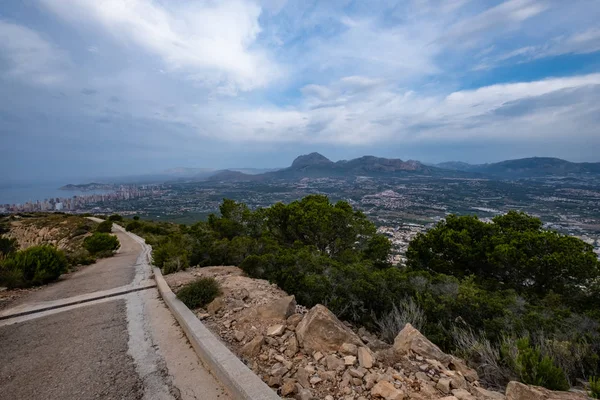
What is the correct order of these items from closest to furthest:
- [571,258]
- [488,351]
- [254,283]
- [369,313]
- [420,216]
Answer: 1. [488,351]
2. [369,313]
3. [254,283]
4. [571,258]
5. [420,216]

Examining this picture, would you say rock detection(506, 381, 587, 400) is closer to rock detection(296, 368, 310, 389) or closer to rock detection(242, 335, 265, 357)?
rock detection(296, 368, 310, 389)

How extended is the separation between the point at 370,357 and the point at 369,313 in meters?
2.74

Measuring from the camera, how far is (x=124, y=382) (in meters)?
3.61

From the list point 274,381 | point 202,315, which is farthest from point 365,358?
point 202,315

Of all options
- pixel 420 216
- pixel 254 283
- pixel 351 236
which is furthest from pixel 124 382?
pixel 420 216

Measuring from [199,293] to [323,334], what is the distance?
3.51m

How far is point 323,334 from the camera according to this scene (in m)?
4.05

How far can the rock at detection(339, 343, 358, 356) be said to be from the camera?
3.82 metres

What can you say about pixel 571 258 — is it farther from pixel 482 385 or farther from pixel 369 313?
pixel 482 385

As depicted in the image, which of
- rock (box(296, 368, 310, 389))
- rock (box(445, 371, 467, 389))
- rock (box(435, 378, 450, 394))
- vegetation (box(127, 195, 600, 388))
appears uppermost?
rock (box(435, 378, 450, 394))

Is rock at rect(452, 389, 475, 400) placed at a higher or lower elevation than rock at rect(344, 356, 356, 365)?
higher

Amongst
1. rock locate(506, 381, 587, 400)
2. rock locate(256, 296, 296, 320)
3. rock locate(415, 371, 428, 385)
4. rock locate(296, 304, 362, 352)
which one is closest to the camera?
rock locate(506, 381, 587, 400)

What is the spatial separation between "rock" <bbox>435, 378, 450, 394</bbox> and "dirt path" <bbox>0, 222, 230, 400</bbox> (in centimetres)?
254

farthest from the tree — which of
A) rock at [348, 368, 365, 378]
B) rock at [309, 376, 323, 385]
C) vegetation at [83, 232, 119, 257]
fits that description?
vegetation at [83, 232, 119, 257]
